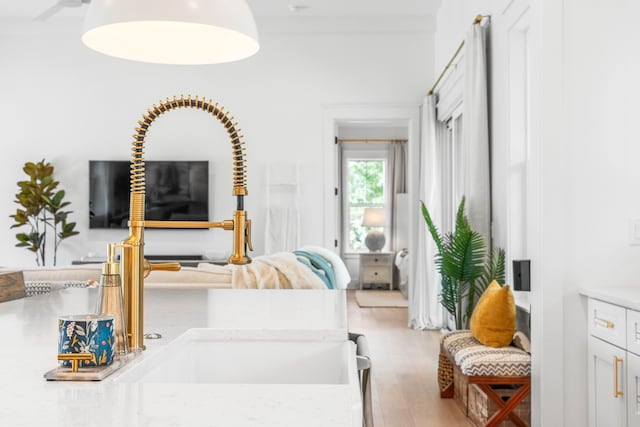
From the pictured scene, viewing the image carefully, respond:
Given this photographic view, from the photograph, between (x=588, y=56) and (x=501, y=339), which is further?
(x=501, y=339)

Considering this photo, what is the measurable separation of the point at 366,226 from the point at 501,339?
6.92 meters

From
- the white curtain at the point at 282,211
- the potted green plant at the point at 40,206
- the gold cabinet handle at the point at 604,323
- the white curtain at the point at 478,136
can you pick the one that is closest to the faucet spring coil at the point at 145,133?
the gold cabinet handle at the point at 604,323

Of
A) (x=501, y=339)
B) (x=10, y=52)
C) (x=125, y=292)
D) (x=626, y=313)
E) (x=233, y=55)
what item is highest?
(x=10, y=52)

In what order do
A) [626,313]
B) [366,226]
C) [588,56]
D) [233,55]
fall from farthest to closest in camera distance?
1. [366,226]
2. [588,56]
3. [626,313]
4. [233,55]

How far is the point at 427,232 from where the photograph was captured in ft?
20.5

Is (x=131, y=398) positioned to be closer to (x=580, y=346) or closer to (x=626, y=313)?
(x=626, y=313)

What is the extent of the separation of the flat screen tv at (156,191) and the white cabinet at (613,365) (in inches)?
189

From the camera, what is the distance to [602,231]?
2570mm

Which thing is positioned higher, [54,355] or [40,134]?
[40,134]

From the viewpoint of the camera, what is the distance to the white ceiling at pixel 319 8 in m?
6.26

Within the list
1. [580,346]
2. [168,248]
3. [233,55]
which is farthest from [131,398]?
[168,248]

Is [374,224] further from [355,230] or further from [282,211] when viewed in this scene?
[282,211]

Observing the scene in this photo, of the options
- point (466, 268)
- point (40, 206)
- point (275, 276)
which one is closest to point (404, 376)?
point (466, 268)

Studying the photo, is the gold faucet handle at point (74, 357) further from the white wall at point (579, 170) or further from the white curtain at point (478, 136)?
the white curtain at point (478, 136)
